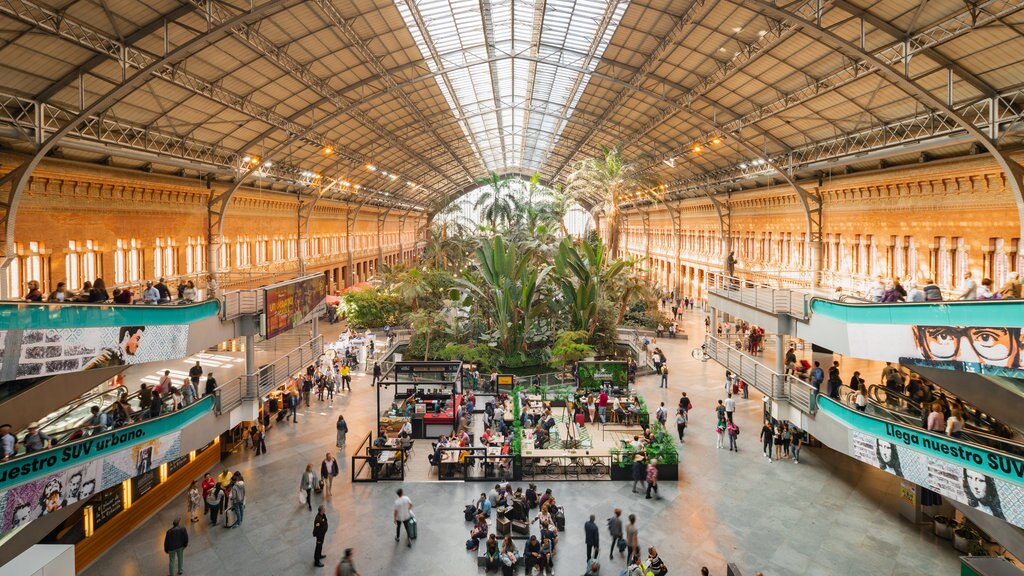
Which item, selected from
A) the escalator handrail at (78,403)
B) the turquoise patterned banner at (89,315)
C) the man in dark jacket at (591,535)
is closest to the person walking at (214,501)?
the escalator handrail at (78,403)

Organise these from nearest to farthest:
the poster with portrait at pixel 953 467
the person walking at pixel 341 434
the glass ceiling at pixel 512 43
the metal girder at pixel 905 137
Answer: the poster with portrait at pixel 953 467, the metal girder at pixel 905 137, the person walking at pixel 341 434, the glass ceiling at pixel 512 43

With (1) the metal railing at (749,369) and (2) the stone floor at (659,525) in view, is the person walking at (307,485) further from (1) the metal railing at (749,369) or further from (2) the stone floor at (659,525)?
(1) the metal railing at (749,369)

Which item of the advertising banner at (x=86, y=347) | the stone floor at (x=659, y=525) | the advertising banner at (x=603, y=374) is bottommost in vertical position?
the stone floor at (x=659, y=525)

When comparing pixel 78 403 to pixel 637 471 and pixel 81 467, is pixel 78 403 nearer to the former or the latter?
pixel 81 467

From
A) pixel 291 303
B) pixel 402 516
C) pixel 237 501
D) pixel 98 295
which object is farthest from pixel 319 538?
pixel 291 303

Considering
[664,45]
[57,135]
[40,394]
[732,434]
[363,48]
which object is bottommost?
[732,434]

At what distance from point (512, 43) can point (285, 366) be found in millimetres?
20199

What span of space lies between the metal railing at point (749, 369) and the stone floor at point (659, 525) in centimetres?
226

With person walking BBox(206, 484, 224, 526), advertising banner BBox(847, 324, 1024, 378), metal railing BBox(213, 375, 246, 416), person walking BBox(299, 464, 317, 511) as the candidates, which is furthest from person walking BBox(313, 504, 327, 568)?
advertising banner BBox(847, 324, 1024, 378)

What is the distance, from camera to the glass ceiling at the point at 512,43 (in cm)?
2455

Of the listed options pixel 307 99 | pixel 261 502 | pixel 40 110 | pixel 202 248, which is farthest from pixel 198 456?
pixel 307 99

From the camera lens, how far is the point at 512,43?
2964cm

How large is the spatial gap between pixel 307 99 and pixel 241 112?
3.78m

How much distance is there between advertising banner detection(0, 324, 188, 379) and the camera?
9.99 metres
